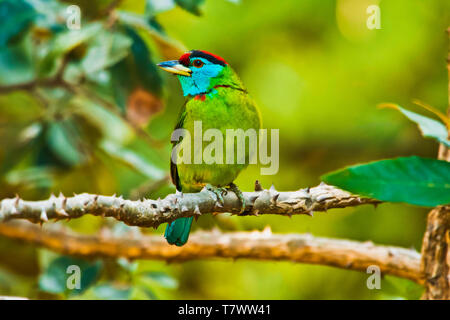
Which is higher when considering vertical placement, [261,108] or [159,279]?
[261,108]

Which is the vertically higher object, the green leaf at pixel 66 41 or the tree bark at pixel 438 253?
the green leaf at pixel 66 41

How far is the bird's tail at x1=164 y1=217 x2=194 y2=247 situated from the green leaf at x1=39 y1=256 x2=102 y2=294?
2.32 feet

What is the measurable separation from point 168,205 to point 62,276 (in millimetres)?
1516

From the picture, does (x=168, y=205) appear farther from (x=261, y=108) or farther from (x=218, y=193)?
(x=261, y=108)

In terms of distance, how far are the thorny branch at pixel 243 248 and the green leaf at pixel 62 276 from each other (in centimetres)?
10

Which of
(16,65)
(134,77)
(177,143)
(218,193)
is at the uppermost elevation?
(16,65)

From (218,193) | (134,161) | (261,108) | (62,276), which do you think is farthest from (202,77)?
(261,108)

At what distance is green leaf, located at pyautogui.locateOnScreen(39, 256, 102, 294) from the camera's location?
289cm

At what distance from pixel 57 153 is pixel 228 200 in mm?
1758

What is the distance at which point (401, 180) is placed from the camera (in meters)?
1.63

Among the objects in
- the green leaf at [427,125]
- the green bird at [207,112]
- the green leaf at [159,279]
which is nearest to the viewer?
the green leaf at [427,125]

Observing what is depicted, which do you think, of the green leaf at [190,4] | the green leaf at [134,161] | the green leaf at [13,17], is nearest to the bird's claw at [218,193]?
the green leaf at [190,4]

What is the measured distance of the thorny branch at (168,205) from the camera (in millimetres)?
1536

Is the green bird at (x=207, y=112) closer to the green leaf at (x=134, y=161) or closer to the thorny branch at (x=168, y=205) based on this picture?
the thorny branch at (x=168, y=205)
